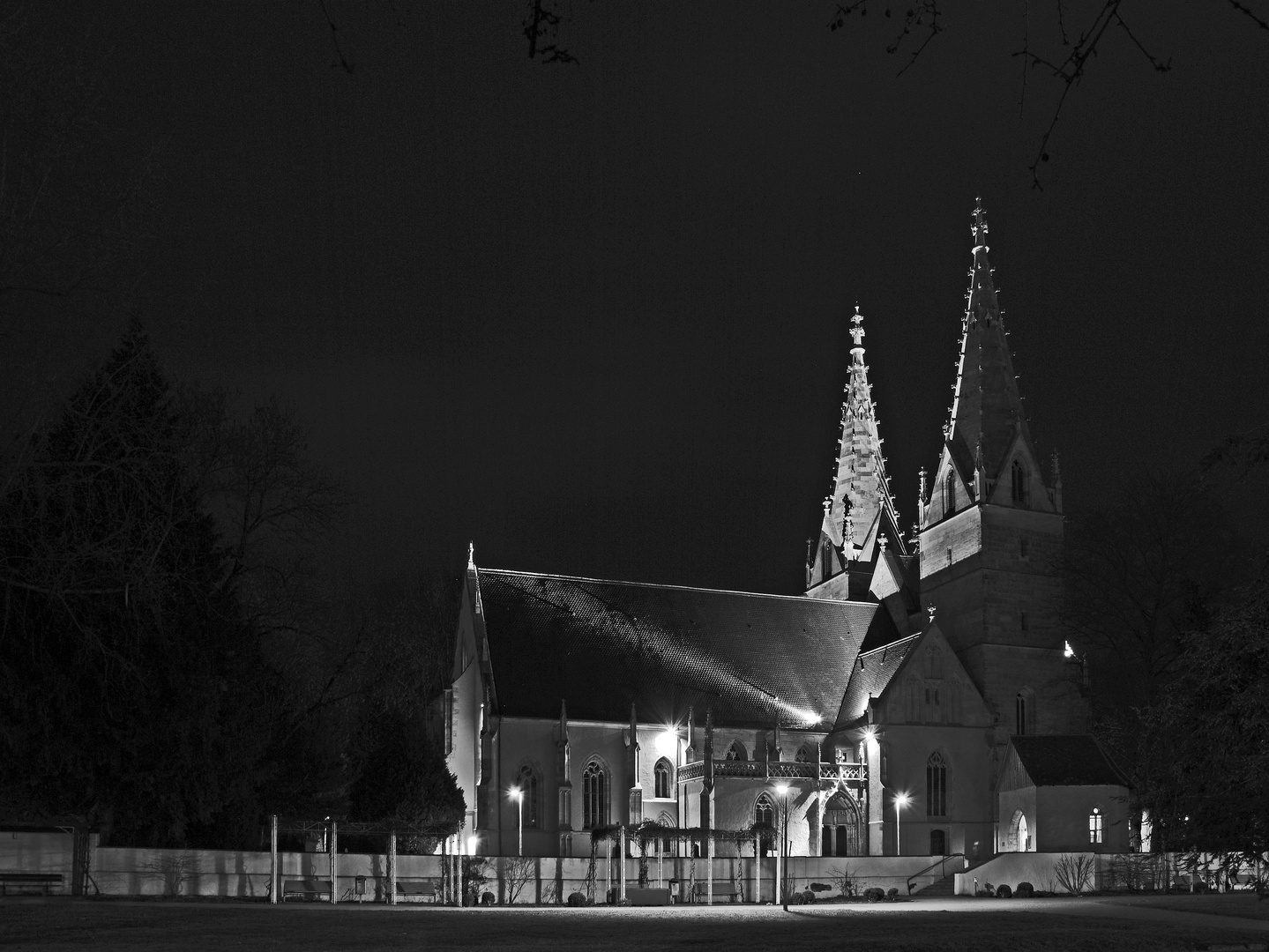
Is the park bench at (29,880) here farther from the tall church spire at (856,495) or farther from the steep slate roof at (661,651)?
the tall church spire at (856,495)

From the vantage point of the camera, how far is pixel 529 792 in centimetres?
5025

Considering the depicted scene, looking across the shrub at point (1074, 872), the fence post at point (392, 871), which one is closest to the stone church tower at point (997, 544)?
the shrub at point (1074, 872)

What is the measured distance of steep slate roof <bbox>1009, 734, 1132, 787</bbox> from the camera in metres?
49.8

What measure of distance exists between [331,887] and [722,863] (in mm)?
13234

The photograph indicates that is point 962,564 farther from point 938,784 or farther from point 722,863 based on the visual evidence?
point 722,863

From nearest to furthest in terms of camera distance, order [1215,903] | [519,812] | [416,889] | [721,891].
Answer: [1215,903]
[416,889]
[721,891]
[519,812]

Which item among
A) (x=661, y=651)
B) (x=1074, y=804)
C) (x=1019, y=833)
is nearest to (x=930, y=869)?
(x=1074, y=804)

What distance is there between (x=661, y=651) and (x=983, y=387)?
664 inches

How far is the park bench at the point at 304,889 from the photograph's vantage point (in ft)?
109

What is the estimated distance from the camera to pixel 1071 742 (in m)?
51.9

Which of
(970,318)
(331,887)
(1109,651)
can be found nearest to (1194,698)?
(331,887)

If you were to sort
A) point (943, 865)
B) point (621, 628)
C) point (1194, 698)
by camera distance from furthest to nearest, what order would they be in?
point (621, 628), point (943, 865), point (1194, 698)

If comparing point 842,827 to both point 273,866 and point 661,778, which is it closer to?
point 661,778

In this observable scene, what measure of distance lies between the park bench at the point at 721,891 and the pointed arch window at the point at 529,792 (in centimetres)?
1301
